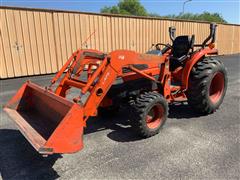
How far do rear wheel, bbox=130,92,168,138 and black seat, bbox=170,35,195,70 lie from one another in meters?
1.21

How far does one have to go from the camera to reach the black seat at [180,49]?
4.64m

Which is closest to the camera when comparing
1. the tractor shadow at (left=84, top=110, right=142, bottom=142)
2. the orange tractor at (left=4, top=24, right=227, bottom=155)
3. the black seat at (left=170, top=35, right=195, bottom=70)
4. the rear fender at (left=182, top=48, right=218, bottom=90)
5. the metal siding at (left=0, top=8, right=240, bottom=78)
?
the orange tractor at (left=4, top=24, right=227, bottom=155)

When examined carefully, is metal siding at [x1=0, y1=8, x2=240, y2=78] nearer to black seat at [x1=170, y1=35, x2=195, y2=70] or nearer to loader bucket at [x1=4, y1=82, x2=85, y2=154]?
black seat at [x1=170, y1=35, x2=195, y2=70]

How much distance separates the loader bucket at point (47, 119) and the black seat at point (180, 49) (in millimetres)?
2552

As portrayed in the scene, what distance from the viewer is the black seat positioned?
464 centimetres

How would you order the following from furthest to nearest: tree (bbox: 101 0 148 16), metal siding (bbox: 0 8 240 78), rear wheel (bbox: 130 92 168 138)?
tree (bbox: 101 0 148 16) → metal siding (bbox: 0 8 240 78) → rear wheel (bbox: 130 92 168 138)

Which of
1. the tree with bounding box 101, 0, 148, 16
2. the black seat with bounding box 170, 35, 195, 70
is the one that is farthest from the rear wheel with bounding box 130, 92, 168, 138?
the tree with bounding box 101, 0, 148, 16

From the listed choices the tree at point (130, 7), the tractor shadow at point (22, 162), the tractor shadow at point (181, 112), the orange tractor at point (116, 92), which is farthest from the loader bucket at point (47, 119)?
the tree at point (130, 7)

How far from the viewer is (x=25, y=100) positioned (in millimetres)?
3834

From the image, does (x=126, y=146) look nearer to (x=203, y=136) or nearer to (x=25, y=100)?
(x=203, y=136)

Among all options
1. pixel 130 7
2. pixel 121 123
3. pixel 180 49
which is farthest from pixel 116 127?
pixel 130 7

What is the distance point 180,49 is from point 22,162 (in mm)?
3548

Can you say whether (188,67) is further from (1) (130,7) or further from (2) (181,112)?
(1) (130,7)

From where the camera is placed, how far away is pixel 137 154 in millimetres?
3248
